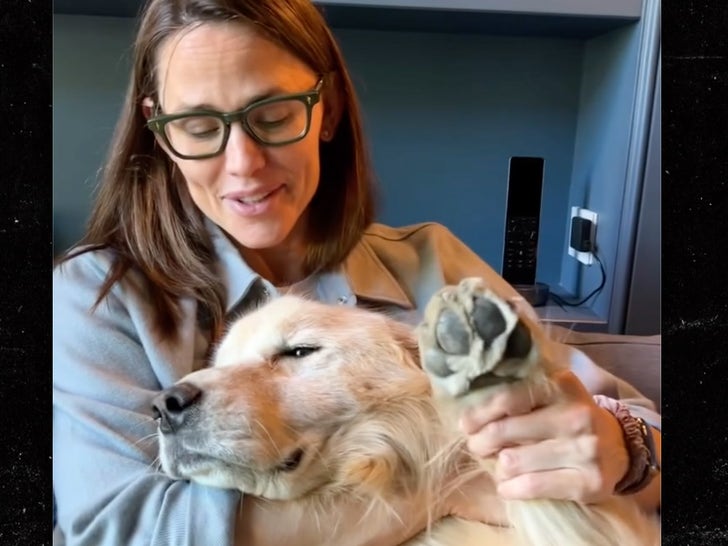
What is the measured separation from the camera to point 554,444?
0.56 metres

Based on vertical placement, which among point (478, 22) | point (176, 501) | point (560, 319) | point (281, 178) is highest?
point (478, 22)

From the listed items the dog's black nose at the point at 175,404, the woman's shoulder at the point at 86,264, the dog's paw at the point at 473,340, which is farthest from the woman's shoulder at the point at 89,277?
the dog's paw at the point at 473,340

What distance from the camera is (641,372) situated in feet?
2.19

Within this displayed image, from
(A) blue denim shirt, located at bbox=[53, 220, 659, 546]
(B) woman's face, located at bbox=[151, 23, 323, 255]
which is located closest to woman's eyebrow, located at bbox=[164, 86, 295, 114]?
(B) woman's face, located at bbox=[151, 23, 323, 255]

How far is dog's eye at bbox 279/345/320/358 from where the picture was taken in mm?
617

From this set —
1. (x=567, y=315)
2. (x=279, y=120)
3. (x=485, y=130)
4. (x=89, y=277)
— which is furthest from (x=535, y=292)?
(x=89, y=277)

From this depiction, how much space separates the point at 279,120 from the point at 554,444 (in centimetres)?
32

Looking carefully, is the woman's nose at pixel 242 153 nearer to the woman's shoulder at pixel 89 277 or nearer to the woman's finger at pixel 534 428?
the woman's shoulder at pixel 89 277

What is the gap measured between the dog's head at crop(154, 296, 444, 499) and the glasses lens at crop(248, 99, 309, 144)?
14cm

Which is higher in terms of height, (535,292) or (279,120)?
(279,120)
